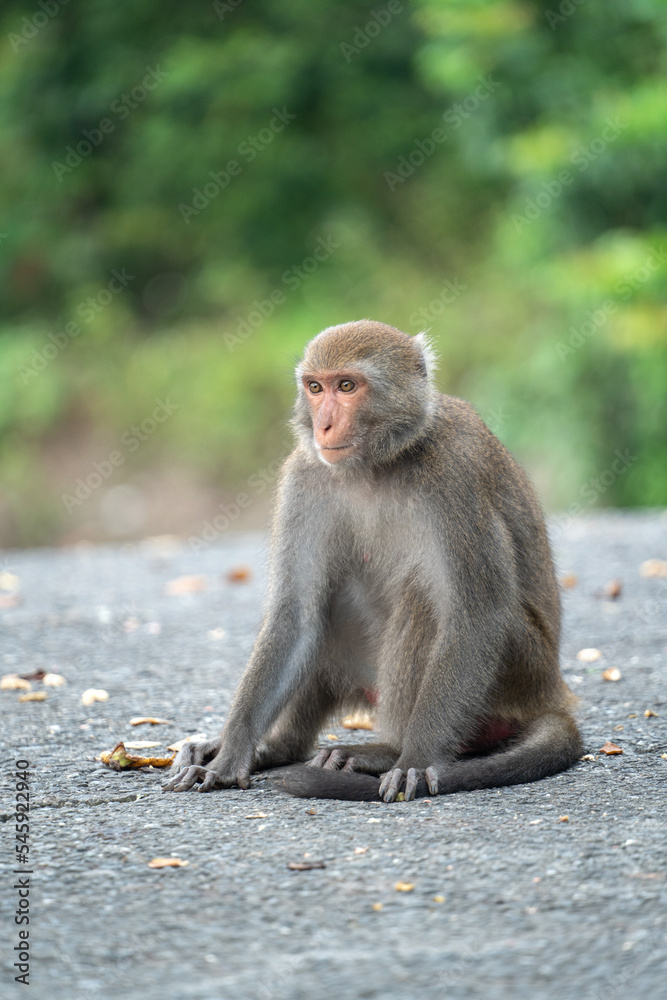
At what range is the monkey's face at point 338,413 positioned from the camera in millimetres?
3803

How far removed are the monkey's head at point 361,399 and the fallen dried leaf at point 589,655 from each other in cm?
200

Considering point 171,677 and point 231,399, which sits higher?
point 231,399

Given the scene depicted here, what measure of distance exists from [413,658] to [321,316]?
1459 centimetres

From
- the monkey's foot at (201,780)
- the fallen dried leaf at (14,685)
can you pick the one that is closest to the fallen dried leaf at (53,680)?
the fallen dried leaf at (14,685)

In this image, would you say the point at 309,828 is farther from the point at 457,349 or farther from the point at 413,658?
the point at 457,349

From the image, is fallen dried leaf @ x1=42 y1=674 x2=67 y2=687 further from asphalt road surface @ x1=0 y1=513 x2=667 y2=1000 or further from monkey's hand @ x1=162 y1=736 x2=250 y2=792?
monkey's hand @ x1=162 y1=736 x2=250 y2=792

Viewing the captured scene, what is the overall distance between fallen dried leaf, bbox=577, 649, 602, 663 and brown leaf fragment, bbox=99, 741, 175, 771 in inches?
87.5

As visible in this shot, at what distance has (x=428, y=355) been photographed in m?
4.13

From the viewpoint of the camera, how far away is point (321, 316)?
59.1 ft

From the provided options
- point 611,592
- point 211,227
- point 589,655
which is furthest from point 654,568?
point 211,227

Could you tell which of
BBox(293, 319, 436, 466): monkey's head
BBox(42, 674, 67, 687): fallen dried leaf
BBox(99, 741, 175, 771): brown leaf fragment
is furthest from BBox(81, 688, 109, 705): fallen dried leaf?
BBox(293, 319, 436, 466): monkey's head

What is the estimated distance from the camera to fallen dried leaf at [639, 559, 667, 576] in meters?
7.40

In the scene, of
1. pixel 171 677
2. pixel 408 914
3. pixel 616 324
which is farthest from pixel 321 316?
pixel 408 914

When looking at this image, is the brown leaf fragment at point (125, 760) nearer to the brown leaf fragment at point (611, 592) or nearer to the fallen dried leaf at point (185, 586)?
the brown leaf fragment at point (611, 592)
